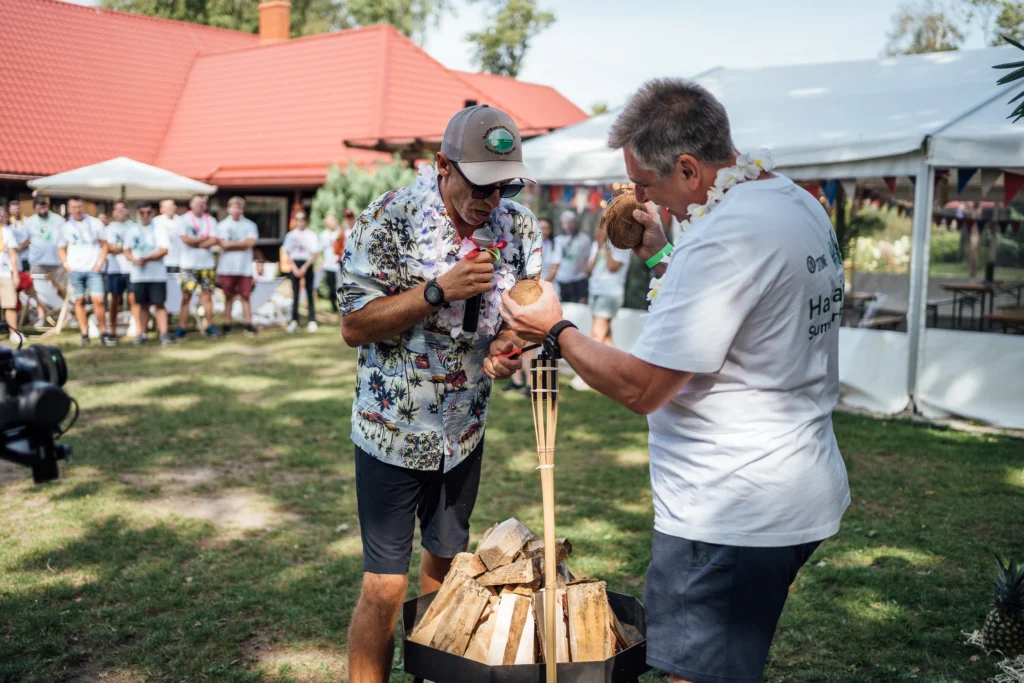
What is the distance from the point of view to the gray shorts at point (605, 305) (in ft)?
31.2

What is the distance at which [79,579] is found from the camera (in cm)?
458

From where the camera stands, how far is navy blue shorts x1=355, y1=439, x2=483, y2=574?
2.83 metres

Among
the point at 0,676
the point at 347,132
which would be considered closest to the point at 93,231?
the point at 347,132

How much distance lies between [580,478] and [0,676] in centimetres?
403

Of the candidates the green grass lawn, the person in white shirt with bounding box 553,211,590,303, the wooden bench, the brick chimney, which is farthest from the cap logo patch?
the brick chimney

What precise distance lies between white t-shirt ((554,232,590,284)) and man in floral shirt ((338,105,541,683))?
8702mm

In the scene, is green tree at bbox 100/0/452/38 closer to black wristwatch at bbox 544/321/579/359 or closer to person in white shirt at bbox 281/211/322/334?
person in white shirt at bbox 281/211/322/334

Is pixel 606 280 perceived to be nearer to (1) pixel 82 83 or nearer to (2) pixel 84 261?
(2) pixel 84 261

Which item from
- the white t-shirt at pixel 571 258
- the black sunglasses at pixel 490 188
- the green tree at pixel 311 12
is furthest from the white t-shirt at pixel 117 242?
the green tree at pixel 311 12

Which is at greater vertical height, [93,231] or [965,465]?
[93,231]

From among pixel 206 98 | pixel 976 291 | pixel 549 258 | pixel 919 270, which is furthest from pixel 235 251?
pixel 206 98

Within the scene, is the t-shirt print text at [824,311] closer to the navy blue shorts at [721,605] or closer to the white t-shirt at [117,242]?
the navy blue shorts at [721,605]

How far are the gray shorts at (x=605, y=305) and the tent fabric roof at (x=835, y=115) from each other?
1532mm

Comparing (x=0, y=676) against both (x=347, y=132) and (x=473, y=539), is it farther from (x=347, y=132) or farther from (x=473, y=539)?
(x=347, y=132)
